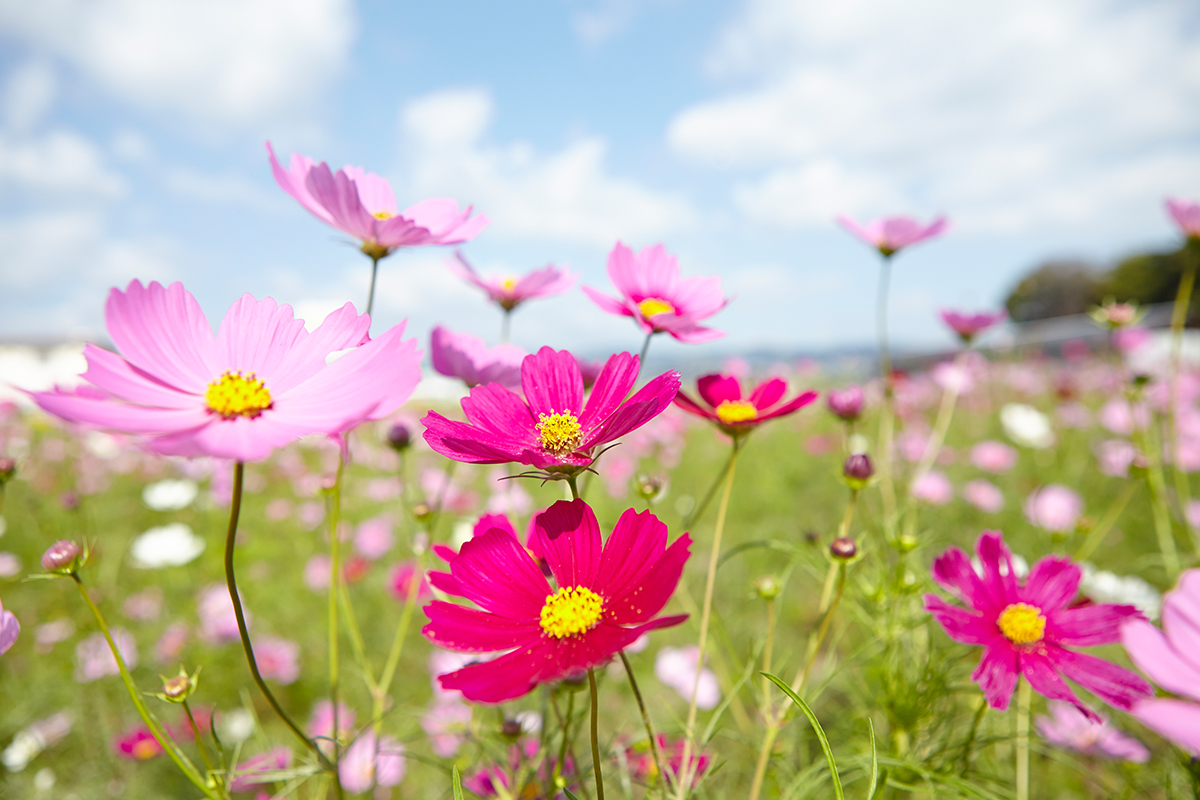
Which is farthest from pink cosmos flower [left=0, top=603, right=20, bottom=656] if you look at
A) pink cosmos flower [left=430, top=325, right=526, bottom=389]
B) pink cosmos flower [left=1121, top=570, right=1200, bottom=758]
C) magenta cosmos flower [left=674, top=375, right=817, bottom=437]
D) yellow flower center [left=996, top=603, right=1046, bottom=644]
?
yellow flower center [left=996, top=603, right=1046, bottom=644]

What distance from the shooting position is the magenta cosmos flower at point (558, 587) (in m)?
0.36

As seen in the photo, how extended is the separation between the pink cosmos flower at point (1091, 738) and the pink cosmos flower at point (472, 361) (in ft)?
2.86

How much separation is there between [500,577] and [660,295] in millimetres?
421

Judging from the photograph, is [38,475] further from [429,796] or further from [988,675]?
[988,675]

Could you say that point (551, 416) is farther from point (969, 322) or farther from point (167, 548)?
point (167, 548)

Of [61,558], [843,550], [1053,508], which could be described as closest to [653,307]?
[843,550]

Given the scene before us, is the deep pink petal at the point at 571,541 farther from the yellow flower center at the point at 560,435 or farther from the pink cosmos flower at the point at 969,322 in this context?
the pink cosmos flower at the point at 969,322

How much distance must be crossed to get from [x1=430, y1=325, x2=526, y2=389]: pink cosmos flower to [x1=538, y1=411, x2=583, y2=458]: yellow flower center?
0.55ft

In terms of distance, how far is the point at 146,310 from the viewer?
39 cm

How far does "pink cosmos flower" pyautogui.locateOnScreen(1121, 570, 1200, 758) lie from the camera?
0.23 m

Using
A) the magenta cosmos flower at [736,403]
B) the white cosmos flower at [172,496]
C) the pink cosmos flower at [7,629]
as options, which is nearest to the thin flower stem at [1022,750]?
the magenta cosmos flower at [736,403]

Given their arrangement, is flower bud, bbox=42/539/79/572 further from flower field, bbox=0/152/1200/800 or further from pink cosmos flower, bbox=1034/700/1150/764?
pink cosmos flower, bbox=1034/700/1150/764

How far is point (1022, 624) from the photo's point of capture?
53cm

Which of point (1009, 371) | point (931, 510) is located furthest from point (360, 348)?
point (1009, 371)
